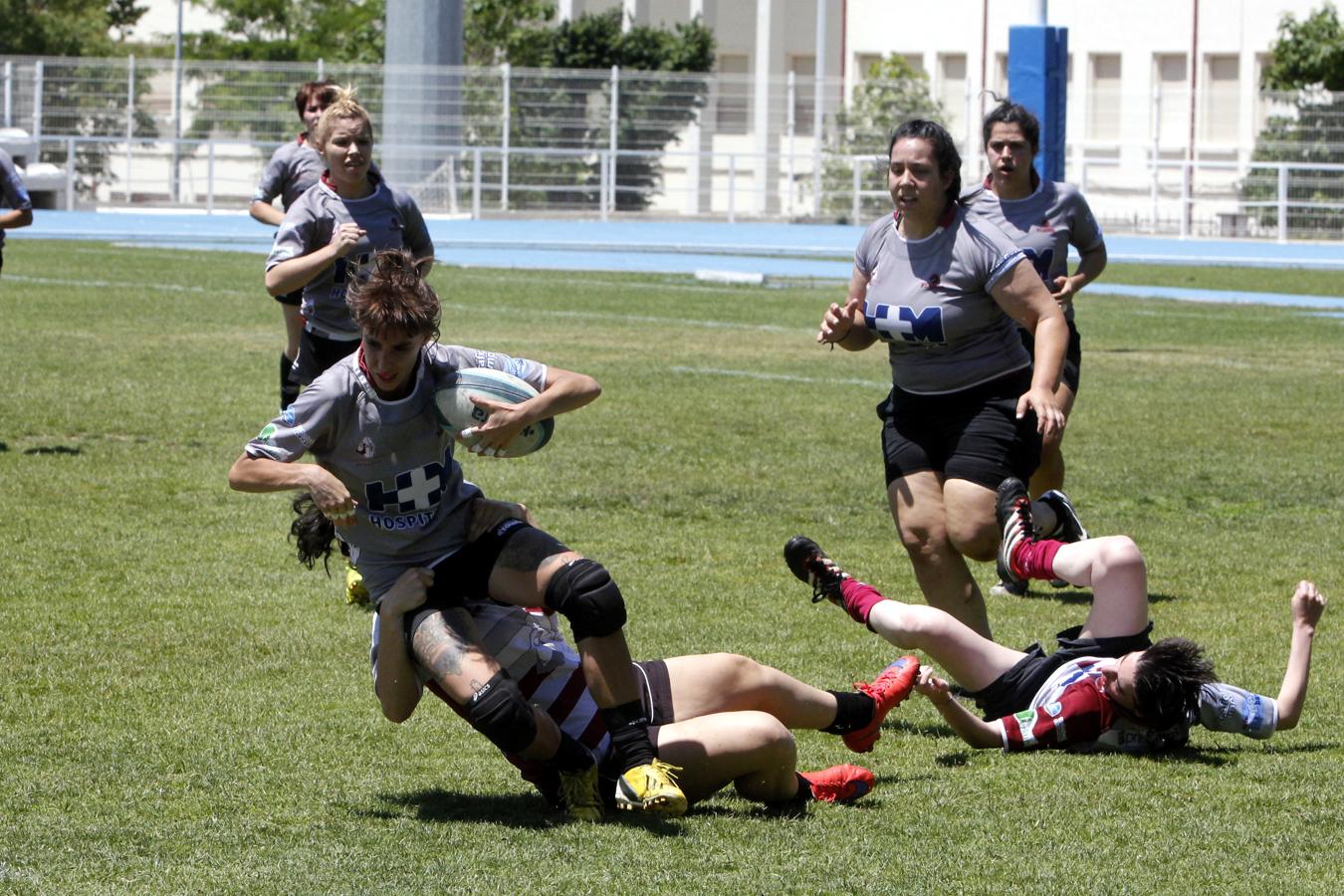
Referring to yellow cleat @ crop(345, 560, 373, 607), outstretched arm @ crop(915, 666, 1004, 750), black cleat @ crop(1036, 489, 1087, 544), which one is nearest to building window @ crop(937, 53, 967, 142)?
yellow cleat @ crop(345, 560, 373, 607)

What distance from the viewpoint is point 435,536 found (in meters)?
5.24

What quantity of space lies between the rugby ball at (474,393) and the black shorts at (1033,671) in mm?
1721

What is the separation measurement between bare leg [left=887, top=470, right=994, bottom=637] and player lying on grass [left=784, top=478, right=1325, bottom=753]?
1.03 feet

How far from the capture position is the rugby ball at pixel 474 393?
512 cm

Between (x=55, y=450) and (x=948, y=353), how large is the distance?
6048 millimetres

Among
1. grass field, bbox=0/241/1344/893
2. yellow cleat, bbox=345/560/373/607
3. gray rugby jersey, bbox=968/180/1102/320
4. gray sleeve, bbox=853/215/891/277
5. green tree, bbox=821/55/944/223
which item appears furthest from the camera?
green tree, bbox=821/55/944/223

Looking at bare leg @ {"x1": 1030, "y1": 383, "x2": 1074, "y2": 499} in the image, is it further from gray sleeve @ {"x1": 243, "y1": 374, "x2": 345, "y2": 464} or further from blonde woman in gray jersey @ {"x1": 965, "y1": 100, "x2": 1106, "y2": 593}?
gray sleeve @ {"x1": 243, "y1": 374, "x2": 345, "y2": 464}

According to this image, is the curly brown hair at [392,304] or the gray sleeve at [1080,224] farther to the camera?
the gray sleeve at [1080,224]

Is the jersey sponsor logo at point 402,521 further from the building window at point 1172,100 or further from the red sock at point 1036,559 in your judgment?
the building window at point 1172,100

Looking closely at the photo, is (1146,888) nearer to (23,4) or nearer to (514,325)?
(514,325)

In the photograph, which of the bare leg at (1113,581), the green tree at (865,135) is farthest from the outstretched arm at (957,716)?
the green tree at (865,135)

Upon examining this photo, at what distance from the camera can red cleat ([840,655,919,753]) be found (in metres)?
5.56

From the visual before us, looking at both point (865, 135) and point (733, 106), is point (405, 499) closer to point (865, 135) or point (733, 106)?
point (865, 135)

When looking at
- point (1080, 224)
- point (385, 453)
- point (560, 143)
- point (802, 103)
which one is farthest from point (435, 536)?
point (802, 103)
